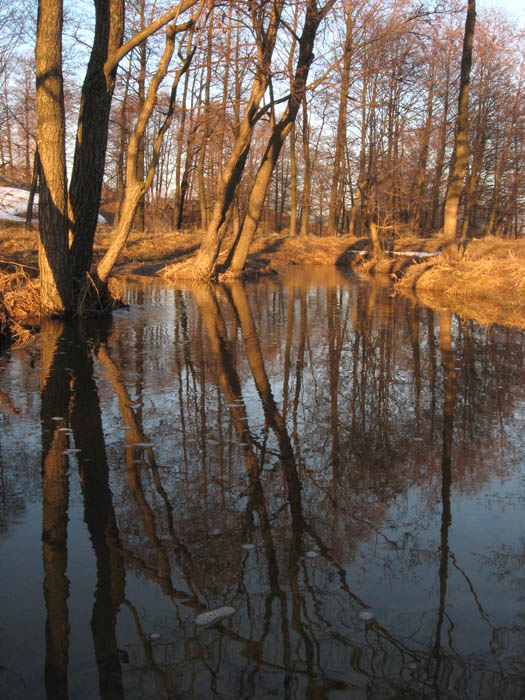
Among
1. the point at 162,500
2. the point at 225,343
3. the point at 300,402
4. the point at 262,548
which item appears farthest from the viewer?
the point at 225,343

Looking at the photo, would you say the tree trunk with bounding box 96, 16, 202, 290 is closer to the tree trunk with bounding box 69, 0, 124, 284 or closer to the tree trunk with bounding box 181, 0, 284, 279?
the tree trunk with bounding box 69, 0, 124, 284

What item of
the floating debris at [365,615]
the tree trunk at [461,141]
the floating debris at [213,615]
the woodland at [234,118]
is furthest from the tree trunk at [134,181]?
the floating debris at [365,615]

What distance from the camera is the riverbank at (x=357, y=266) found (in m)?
10.3

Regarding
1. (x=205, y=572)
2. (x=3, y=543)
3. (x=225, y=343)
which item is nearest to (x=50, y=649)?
(x=205, y=572)

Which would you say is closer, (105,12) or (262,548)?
(262,548)

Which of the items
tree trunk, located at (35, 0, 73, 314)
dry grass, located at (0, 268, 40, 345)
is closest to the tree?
tree trunk, located at (35, 0, 73, 314)

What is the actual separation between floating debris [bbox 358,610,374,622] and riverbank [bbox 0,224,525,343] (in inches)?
291

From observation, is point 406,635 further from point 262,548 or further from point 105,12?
point 105,12

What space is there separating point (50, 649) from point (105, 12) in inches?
445

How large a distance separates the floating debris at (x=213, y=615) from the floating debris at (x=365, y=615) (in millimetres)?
536

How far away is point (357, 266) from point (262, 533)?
25317mm

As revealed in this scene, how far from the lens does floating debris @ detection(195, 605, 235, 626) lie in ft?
8.22

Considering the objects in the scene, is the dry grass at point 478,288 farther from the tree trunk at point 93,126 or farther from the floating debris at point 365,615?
the floating debris at point 365,615

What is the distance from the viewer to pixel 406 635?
2.46 m
